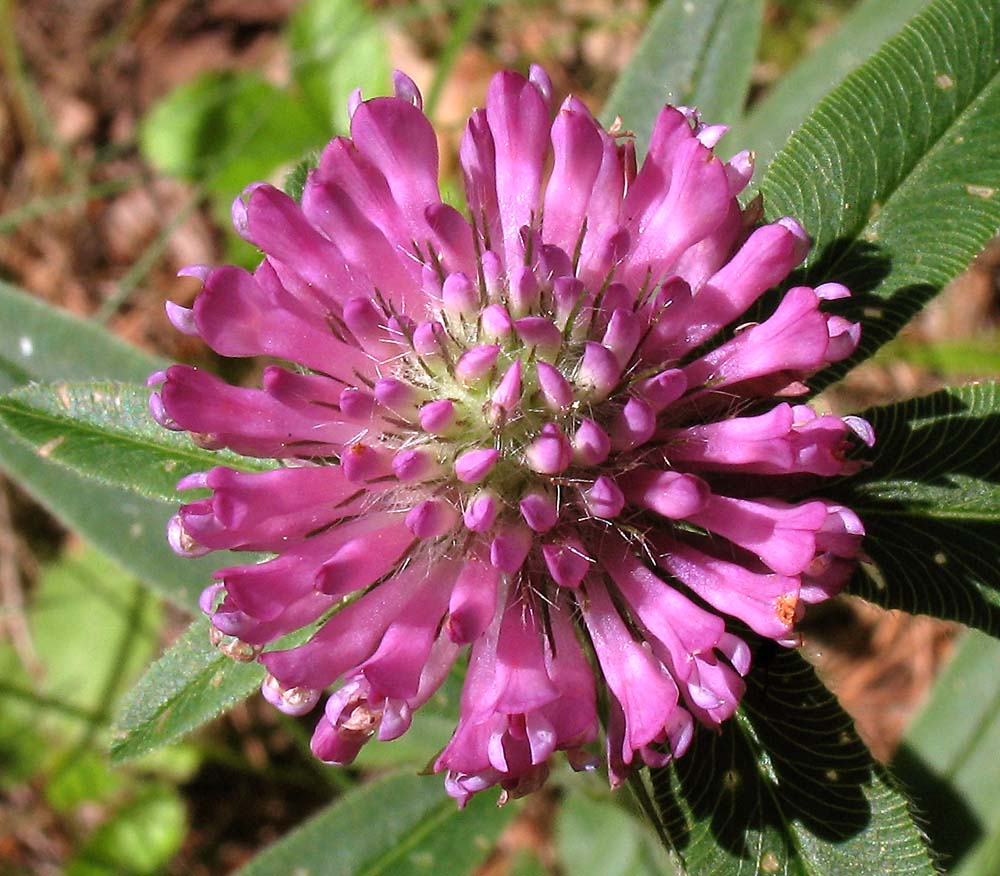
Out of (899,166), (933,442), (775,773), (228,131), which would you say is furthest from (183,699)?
(228,131)

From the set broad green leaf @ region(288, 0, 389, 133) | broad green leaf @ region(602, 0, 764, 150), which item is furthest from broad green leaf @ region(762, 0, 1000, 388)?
broad green leaf @ region(288, 0, 389, 133)

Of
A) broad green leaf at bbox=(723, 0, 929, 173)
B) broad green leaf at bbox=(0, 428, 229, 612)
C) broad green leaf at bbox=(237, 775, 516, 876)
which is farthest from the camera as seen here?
broad green leaf at bbox=(723, 0, 929, 173)

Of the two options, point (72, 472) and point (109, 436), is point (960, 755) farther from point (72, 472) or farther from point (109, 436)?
point (72, 472)

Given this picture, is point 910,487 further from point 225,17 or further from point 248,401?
point 225,17

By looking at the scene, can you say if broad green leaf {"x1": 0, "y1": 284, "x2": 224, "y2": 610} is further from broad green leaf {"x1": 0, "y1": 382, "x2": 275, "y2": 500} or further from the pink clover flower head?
the pink clover flower head

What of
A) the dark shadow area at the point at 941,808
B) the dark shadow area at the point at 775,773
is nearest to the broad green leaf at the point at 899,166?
the dark shadow area at the point at 775,773

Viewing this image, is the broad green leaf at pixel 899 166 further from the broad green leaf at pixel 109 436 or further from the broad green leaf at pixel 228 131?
the broad green leaf at pixel 228 131
